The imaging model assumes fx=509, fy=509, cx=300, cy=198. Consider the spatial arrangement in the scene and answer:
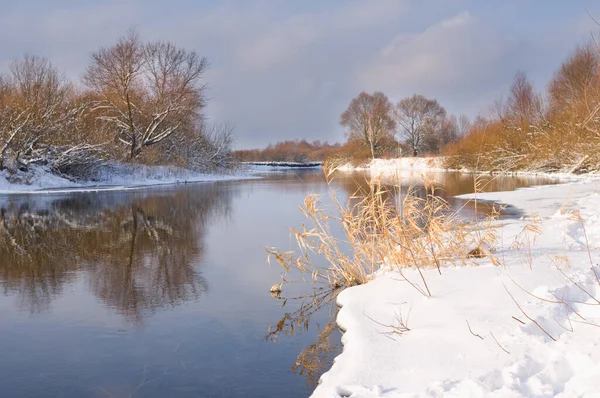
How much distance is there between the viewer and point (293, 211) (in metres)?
12.1

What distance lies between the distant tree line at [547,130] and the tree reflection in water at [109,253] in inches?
421

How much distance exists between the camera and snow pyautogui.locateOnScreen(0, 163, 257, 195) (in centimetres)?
1964

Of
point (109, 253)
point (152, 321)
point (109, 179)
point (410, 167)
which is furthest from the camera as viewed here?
point (410, 167)

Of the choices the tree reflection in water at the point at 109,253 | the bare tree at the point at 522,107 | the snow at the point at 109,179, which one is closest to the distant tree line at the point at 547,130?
the bare tree at the point at 522,107

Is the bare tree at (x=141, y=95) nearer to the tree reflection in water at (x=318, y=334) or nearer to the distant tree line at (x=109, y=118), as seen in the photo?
the distant tree line at (x=109, y=118)

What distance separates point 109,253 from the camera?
703 cm

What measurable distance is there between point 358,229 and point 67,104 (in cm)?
2248

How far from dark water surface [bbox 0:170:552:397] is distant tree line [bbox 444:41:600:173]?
1209 centimetres

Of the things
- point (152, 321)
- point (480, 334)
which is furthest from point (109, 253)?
point (480, 334)

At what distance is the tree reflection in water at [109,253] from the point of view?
5.03 meters

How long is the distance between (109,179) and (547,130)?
20.0 meters

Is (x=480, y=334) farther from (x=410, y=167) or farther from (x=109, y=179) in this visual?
(x=410, y=167)

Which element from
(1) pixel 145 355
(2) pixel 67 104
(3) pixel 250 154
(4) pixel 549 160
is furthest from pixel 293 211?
(3) pixel 250 154

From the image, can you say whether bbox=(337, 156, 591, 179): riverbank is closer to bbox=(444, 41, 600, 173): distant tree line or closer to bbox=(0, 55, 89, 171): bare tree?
bbox=(444, 41, 600, 173): distant tree line
